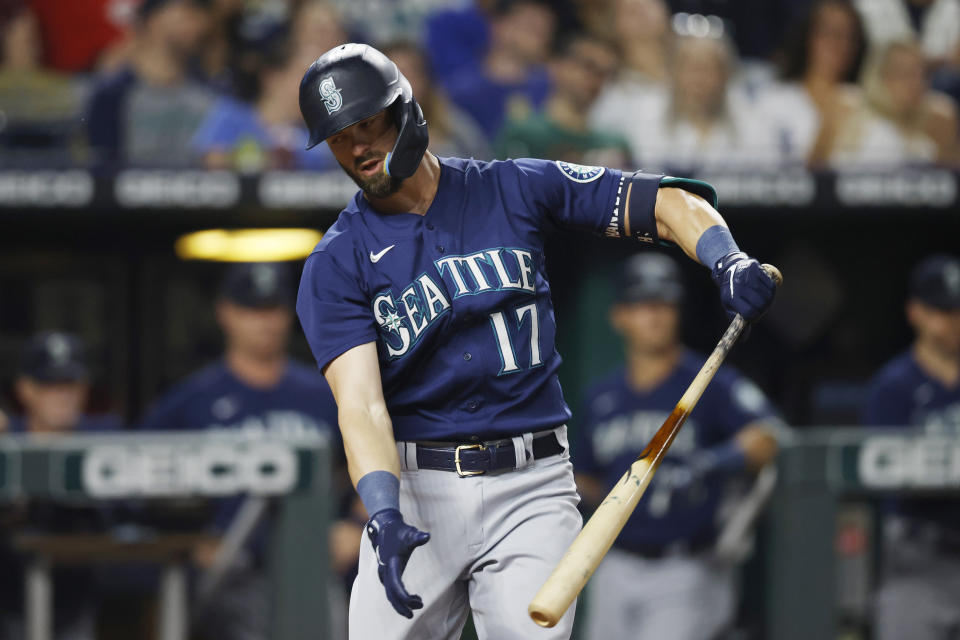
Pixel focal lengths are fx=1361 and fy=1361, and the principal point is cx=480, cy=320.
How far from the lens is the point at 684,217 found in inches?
103

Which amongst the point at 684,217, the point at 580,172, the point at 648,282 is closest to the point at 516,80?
the point at 648,282

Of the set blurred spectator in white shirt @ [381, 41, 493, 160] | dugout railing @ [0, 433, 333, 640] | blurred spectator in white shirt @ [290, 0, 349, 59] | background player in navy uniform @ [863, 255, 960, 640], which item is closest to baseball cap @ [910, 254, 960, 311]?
background player in navy uniform @ [863, 255, 960, 640]

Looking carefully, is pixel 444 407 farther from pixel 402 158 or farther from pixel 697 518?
pixel 697 518

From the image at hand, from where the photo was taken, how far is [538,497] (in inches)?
105

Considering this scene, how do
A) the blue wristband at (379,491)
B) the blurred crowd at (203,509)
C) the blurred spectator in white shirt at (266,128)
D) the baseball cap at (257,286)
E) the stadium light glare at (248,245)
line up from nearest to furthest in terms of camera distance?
the blue wristband at (379,491) < the blurred crowd at (203,509) < the baseball cap at (257,286) < the blurred spectator in white shirt at (266,128) < the stadium light glare at (248,245)

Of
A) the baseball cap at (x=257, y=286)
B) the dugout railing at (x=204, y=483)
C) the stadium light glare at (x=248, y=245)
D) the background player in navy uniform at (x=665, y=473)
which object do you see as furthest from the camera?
the stadium light glare at (x=248, y=245)

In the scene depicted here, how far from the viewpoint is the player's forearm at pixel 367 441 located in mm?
2465

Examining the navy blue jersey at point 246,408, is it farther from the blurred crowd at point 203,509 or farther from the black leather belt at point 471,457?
the black leather belt at point 471,457

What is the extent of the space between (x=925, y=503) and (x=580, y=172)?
9.20 feet

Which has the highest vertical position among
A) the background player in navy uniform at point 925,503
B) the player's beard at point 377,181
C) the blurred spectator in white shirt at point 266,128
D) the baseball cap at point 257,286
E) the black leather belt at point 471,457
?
the blurred spectator in white shirt at point 266,128

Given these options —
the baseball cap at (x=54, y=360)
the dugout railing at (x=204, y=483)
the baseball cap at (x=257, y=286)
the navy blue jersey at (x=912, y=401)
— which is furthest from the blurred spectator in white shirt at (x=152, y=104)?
the navy blue jersey at (x=912, y=401)

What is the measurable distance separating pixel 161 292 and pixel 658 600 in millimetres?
2684

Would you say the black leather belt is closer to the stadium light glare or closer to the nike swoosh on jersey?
the nike swoosh on jersey

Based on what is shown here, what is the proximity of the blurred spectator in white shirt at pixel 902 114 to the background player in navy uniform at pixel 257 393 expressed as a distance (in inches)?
106
